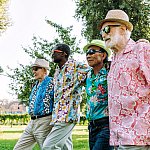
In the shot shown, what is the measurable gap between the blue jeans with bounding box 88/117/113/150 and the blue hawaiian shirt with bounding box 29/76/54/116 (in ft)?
6.20

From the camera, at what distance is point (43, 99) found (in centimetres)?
699

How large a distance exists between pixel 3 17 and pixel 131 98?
2550cm

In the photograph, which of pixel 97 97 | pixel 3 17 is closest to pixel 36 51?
pixel 3 17

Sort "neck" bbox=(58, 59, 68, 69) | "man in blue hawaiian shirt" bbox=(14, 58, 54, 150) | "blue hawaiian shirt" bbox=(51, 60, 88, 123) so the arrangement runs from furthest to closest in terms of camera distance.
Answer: "man in blue hawaiian shirt" bbox=(14, 58, 54, 150) < "neck" bbox=(58, 59, 68, 69) < "blue hawaiian shirt" bbox=(51, 60, 88, 123)

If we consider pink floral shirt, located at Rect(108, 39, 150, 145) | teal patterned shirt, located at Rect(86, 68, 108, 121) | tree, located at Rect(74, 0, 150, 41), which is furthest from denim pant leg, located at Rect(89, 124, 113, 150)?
tree, located at Rect(74, 0, 150, 41)

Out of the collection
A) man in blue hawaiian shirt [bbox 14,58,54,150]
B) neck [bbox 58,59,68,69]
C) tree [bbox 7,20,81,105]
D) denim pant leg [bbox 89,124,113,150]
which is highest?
tree [bbox 7,20,81,105]

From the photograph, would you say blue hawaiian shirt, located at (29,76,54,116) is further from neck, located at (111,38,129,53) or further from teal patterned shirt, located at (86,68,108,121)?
neck, located at (111,38,129,53)

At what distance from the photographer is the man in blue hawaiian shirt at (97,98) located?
4977mm

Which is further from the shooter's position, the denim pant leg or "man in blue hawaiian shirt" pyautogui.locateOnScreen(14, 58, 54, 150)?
"man in blue hawaiian shirt" pyautogui.locateOnScreen(14, 58, 54, 150)

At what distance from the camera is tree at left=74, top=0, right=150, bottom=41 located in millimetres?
21828

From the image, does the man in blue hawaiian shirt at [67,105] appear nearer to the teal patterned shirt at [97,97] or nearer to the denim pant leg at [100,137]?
the teal patterned shirt at [97,97]

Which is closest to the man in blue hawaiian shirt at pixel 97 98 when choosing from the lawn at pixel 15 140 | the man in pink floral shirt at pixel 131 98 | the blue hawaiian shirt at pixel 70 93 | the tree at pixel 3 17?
the blue hawaiian shirt at pixel 70 93

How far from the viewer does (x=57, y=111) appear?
616cm

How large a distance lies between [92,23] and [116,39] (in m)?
18.6
